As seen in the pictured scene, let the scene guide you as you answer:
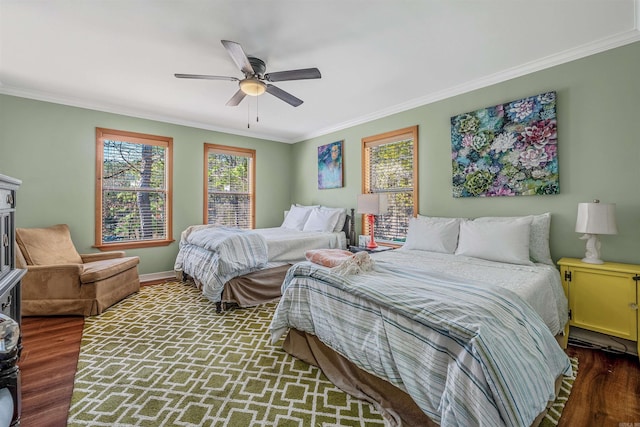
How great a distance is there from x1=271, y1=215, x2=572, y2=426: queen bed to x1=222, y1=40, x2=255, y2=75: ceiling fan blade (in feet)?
5.60

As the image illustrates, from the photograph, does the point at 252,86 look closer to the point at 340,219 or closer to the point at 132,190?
the point at 340,219

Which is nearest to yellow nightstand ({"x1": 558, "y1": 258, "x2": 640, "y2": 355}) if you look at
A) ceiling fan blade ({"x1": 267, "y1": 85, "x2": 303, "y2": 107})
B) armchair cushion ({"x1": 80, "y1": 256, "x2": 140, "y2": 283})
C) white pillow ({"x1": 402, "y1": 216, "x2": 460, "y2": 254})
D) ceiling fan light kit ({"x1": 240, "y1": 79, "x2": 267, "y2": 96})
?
white pillow ({"x1": 402, "y1": 216, "x2": 460, "y2": 254})

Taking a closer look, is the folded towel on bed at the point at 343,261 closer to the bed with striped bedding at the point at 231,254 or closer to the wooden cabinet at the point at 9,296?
the bed with striped bedding at the point at 231,254

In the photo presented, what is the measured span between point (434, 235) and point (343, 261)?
1.49m

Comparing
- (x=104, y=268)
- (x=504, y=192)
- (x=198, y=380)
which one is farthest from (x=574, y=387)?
(x=104, y=268)

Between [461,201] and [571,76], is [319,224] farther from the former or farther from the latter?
[571,76]

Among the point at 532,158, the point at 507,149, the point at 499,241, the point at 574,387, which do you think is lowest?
the point at 574,387

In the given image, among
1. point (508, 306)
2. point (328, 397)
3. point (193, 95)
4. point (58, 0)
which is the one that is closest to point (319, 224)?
point (193, 95)

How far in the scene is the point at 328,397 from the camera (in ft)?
5.84

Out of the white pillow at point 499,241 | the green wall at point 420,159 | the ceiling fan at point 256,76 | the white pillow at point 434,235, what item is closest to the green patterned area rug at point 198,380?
the white pillow at point 499,241

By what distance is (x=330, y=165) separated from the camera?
16.9ft

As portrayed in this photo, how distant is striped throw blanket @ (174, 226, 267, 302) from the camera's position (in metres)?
3.11

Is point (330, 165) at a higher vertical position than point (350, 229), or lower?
higher

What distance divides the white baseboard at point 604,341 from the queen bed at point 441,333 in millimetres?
487
